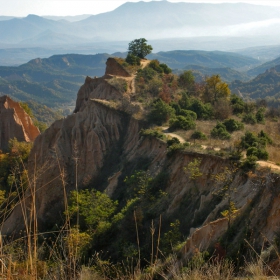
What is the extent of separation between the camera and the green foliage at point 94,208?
1727cm

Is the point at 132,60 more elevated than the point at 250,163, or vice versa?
the point at 132,60

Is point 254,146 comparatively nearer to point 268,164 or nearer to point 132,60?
point 268,164

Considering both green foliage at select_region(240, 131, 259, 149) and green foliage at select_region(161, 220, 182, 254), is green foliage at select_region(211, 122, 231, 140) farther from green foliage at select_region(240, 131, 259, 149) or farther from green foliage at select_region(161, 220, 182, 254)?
green foliage at select_region(161, 220, 182, 254)

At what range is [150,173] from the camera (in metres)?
18.8

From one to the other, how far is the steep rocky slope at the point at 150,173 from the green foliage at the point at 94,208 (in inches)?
56.2

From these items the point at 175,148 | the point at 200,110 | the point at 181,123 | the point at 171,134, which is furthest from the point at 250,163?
the point at 200,110

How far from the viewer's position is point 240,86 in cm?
10569

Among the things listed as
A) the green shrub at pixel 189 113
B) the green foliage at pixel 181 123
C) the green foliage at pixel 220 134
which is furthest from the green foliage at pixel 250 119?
the green foliage at pixel 220 134

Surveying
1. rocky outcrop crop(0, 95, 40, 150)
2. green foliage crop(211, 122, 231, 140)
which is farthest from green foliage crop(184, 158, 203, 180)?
rocky outcrop crop(0, 95, 40, 150)

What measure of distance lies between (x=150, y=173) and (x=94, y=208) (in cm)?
365

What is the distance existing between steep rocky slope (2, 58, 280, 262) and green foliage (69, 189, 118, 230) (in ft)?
4.68

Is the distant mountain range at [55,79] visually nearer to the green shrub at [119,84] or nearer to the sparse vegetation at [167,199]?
the green shrub at [119,84]

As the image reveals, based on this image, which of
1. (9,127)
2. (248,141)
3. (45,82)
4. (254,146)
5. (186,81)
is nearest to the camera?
(254,146)

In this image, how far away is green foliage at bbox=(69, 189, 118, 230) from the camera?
17.3m
